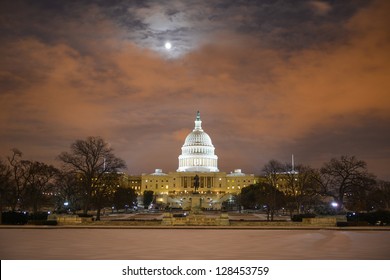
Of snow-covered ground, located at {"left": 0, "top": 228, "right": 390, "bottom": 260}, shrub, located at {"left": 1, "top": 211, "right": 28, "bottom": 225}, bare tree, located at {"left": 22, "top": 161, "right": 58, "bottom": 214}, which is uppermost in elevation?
bare tree, located at {"left": 22, "top": 161, "right": 58, "bottom": 214}

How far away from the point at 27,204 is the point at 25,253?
5495cm

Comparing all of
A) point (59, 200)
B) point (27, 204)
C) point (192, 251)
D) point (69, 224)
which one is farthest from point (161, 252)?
point (59, 200)

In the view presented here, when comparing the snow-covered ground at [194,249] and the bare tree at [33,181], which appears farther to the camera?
the bare tree at [33,181]

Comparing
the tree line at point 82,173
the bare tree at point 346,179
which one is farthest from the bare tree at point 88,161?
the bare tree at point 346,179

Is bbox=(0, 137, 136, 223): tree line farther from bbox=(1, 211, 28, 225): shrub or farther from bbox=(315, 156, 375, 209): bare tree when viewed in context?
bbox=(315, 156, 375, 209): bare tree

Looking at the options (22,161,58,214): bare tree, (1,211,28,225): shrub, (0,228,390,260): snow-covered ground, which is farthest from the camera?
(22,161,58,214): bare tree

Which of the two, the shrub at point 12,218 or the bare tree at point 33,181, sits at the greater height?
the bare tree at point 33,181

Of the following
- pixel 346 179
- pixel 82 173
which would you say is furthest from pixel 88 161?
pixel 346 179

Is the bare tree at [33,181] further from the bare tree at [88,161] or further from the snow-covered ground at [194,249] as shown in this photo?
the snow-covered ground at [194,249]

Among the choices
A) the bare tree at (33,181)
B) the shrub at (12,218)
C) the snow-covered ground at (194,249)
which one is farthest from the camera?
the bare tree at (33,181)

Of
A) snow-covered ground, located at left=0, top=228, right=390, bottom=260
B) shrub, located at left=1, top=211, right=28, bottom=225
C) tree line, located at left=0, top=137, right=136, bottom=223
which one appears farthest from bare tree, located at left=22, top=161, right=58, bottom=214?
snow-covered ground, located at left=0, top=228, right=390, bottom=260

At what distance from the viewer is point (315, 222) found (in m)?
46.6

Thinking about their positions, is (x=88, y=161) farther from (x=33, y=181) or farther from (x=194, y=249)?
(x=194, y=249)

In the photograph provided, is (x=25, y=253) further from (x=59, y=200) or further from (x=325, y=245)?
(x=59, y=200)
